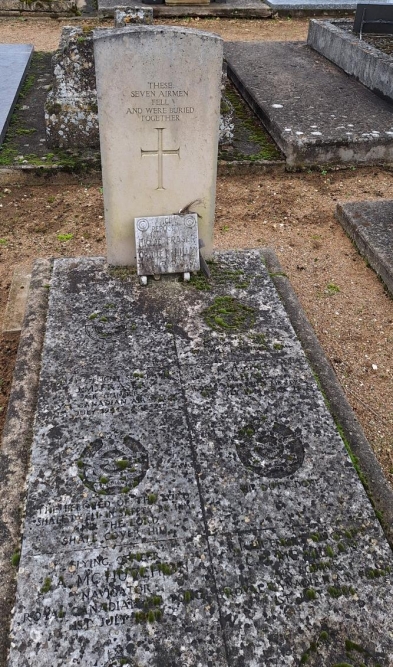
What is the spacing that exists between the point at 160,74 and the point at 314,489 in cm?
250

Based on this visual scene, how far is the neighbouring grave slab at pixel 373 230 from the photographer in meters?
4.70

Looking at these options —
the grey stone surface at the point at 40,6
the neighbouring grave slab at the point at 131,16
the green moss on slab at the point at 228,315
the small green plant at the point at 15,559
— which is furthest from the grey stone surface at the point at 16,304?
the grey stone surface at the point at 40,6

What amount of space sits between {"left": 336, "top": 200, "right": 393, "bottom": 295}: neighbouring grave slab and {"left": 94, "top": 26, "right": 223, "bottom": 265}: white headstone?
1733 millimetres

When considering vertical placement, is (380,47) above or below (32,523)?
above

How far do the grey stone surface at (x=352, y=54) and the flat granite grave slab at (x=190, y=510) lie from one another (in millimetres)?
5684

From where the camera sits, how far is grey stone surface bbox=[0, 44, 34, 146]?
22.1ft

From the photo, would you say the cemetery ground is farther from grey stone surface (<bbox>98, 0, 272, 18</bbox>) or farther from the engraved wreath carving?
grey stone surface (<bbox>98, 0, 272, 18</bbox>)

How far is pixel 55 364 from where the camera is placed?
3068 mm

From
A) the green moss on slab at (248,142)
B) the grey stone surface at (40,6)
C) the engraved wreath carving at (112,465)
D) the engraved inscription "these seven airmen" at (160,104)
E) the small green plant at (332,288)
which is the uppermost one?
the grey stone surface at (40,6)

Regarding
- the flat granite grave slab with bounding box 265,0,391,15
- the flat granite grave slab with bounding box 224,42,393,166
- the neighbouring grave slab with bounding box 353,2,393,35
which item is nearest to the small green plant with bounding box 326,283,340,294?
the flat granite grave slab with bounding box 224,42,393,166

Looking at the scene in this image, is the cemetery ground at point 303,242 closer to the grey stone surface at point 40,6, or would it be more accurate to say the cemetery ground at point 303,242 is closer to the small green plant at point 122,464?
the small green plant at point 122,464

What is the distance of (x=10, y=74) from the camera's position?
7973 millimetres

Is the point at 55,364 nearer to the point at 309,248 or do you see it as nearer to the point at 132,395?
the point at 132,395

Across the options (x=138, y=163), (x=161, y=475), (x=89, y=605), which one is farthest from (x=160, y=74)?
(x=89, y=605)
